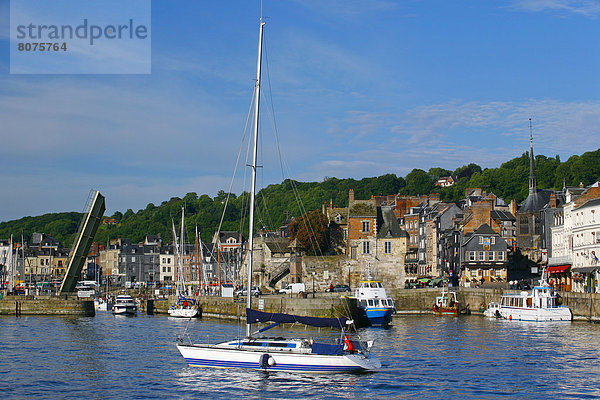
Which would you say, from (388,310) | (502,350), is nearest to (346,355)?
(502,350)

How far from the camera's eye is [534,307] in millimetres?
56500

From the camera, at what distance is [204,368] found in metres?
30.7

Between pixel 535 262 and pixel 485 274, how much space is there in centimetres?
1249

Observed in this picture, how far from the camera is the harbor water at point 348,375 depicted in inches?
1056

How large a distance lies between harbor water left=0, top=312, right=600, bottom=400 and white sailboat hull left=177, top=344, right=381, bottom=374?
350 millimetres

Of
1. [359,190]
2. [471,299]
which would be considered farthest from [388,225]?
[359,190]

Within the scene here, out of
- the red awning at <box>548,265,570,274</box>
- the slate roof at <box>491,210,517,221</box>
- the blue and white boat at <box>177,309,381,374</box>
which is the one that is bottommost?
the blue and white boat at <box>177,309,381,374</box>

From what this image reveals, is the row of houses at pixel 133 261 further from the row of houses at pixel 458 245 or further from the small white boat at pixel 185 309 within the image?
the small white boat at pixel 185 309

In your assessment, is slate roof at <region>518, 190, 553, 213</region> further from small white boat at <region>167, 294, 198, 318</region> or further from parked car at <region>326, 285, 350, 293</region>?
small white boat at <region>167, 294, 198, 318</region>

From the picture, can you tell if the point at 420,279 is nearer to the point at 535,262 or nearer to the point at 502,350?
the point at 535,262

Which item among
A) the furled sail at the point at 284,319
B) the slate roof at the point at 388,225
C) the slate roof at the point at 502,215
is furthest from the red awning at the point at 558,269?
the furled sail at the point at 284,319

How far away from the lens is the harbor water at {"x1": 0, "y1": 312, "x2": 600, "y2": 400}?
2681 cm

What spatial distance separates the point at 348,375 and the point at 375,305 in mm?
24101

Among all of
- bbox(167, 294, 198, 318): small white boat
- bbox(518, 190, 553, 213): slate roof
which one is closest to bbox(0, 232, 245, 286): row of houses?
bbox(518, 190, 553, 213): slate roof
